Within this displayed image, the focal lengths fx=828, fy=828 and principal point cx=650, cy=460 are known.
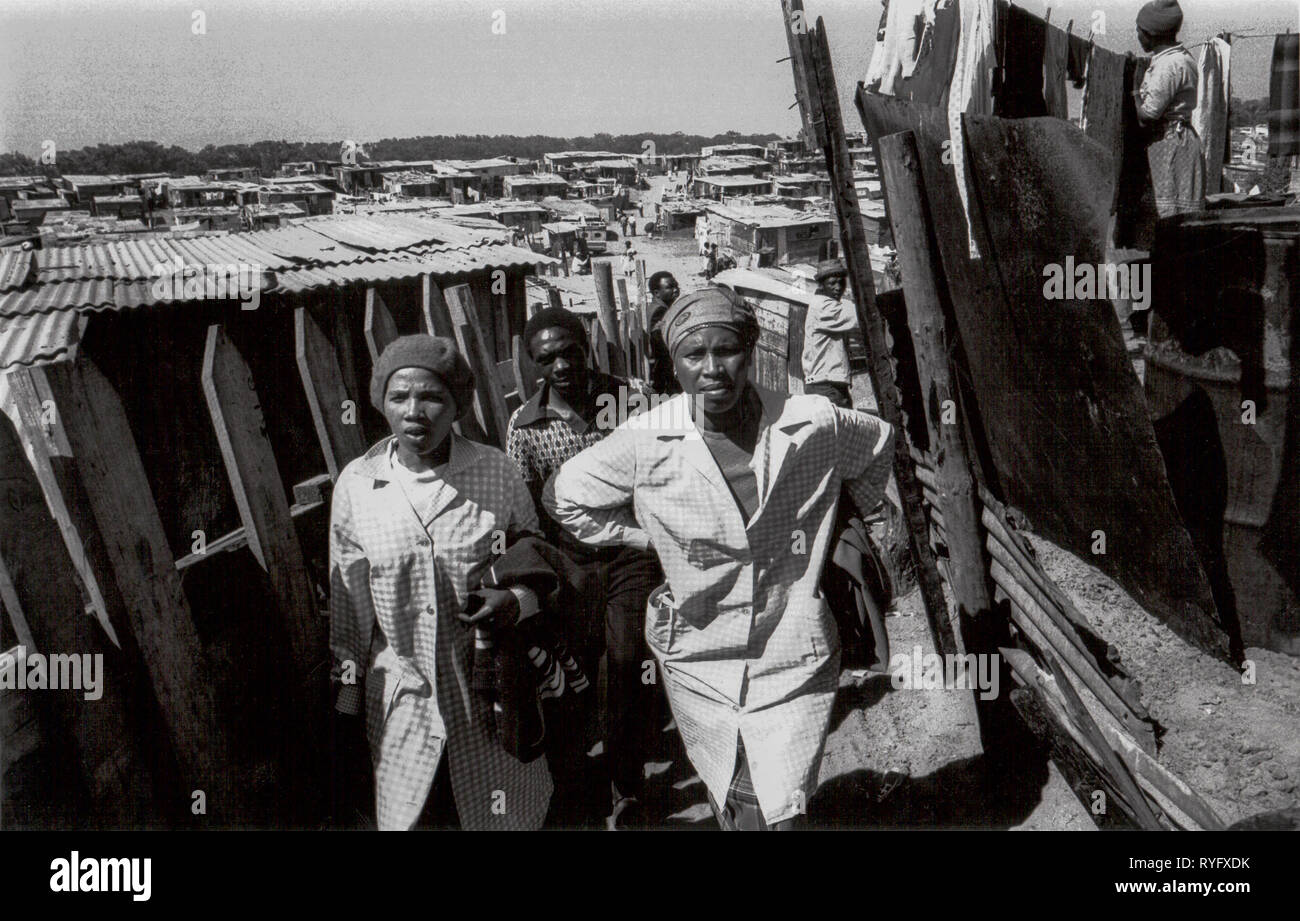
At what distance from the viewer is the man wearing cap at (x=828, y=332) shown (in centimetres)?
622

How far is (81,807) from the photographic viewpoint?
7.34 ft

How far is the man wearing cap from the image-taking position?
20.4 ft

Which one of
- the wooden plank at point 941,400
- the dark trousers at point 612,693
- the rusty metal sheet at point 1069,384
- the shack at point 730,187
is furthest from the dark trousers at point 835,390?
the shack at point 730,187

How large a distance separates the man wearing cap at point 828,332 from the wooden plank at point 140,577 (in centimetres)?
448

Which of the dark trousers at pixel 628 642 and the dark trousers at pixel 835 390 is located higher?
the dark trousers at pixel 835 390

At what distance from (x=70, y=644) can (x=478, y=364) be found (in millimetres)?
2301

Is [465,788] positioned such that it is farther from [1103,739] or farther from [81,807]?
[1103,739]

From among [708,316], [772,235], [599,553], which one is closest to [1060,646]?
[599,553]

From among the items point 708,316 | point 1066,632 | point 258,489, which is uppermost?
point 708,316

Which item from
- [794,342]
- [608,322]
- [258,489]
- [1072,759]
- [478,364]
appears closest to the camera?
[258,489]

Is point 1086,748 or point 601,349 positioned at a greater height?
point 601,349

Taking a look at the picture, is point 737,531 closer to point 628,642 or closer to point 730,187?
point 628,642

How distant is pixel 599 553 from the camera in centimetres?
279

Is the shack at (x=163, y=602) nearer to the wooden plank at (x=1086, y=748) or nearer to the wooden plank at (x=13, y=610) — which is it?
the wooden plank at (x=13, y=610)
